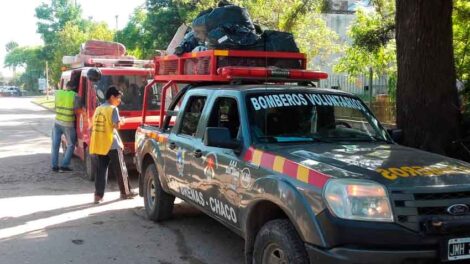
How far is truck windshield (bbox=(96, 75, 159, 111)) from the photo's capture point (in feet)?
34.3

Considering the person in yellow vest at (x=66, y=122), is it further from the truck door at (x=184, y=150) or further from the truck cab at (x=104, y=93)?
the truck door at (x=184, y=150)

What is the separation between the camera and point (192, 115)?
6.02 m

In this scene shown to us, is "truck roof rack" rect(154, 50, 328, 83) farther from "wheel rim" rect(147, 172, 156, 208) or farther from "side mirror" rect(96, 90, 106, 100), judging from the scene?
"side mirror" rect(96, 90, 106, 100)

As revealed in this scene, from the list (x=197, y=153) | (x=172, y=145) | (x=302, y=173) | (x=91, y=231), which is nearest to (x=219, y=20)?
(x=172, y=145)

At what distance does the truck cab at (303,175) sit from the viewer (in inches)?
135

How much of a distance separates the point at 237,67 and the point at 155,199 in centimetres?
216

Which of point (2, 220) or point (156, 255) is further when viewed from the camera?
point (2, 220)

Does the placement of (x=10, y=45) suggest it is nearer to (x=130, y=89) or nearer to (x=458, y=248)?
(x=130, y=89)

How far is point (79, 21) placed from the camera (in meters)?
64.2

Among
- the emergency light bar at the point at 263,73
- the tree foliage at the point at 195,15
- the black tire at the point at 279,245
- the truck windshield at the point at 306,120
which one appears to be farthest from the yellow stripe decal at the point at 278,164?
the tree foliage at the point at 195,15

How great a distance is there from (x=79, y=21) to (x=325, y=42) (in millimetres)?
48640

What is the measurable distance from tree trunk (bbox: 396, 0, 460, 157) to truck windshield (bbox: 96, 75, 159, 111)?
16.8 feet

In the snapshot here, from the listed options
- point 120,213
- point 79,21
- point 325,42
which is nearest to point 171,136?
point 120,213

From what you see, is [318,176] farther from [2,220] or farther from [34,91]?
[34,91]
